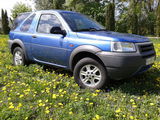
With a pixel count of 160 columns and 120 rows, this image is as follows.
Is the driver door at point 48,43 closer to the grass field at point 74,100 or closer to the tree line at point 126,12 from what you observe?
the grass field at point 74,100

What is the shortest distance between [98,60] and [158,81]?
1663 millimetres

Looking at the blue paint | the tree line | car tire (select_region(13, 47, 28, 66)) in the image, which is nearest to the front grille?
the blue paint

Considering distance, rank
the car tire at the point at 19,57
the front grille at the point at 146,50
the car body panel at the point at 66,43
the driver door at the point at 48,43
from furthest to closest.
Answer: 1. the car tire at the point at 19,57
2. the driver door at the point at 48,43
3. the front grille at the point at 146,50
4. the car body panel at the point at 66,43

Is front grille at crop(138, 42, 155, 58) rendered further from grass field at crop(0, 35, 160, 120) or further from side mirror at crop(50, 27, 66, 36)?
side mirror at crop(50, 27, 66, 36)

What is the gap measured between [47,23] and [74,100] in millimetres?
2112

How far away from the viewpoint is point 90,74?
11.6 ft

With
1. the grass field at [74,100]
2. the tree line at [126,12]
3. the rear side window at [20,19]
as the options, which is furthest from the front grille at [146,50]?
the tree line at [126,12]

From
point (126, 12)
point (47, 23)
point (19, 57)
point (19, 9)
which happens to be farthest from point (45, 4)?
point (47, 23)

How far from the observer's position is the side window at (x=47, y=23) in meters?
4.10

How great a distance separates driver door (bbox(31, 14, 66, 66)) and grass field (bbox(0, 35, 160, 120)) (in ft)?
1.57

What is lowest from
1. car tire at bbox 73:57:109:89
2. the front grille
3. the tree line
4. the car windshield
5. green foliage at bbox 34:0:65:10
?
car tire at bbox 73:57:109:89

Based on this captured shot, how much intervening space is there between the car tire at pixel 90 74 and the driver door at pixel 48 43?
47 cm

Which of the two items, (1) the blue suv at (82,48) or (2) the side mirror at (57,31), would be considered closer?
(1) the blue suv at (82,48)

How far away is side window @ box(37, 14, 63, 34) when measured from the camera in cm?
410
